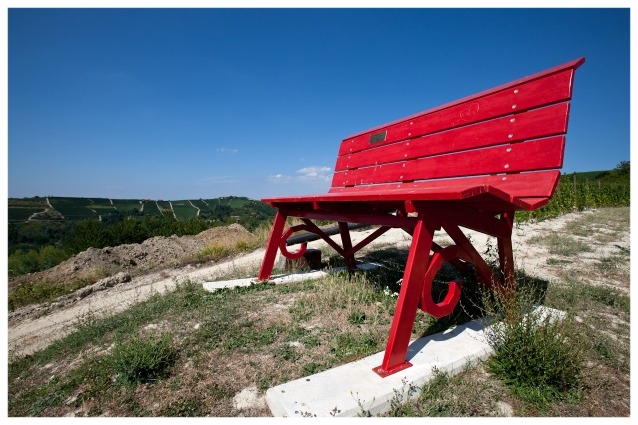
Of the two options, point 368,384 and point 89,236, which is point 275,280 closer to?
point 368,384

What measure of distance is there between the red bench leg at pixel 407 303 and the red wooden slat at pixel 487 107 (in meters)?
1.38

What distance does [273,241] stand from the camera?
13.0ft

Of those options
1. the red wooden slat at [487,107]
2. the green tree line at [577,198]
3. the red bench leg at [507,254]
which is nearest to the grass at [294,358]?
the red bench leg at [507,254]

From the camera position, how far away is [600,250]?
563 cm

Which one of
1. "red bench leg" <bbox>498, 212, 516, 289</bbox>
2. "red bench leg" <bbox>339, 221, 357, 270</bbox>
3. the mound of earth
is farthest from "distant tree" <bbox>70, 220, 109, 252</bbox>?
"red bench leg" <bbox>498, 212, 516, 289</bbox>

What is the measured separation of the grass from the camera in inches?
72.2

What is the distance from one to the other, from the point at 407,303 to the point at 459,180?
1.43 m

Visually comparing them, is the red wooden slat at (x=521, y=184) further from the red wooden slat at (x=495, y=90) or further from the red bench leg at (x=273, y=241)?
the red bench leg at (x=273, y=241)

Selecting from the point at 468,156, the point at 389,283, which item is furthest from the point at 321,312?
the point at 468,156

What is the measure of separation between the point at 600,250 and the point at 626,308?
3.14 meters

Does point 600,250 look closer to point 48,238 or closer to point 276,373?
point 276,373

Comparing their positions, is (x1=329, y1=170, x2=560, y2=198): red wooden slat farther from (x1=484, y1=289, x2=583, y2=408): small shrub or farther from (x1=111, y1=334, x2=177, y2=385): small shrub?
(x1=111, y1=334, x2=177, y2=385): small shrub

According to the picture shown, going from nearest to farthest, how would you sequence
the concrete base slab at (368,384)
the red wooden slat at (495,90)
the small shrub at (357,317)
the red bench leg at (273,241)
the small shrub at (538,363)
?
the concrete base slab at (368,384), the small shrub at (538,363), the red wooden slat at (495,90), the small shrub at (357,317), the red bench leg at (273,241)

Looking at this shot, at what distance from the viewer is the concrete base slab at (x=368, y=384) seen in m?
1.70
